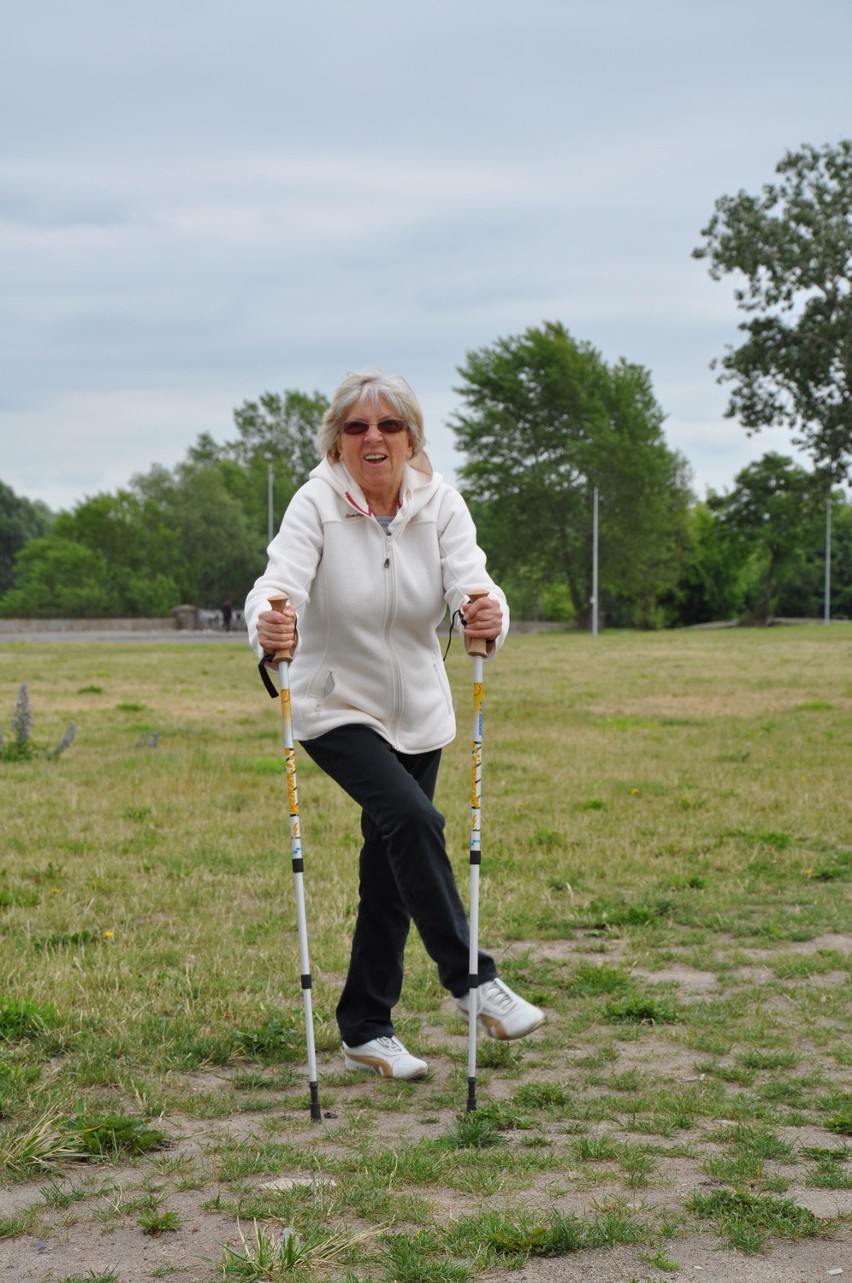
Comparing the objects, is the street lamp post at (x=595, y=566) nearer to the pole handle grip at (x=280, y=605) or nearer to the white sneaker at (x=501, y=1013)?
the white sneaker at (x=501, y=1013)

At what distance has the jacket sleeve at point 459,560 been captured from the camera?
492 cm

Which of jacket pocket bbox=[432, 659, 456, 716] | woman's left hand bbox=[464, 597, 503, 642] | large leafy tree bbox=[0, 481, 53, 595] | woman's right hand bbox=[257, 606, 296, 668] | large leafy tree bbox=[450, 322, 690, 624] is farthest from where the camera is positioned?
large leafy tree bbox=[0, 481, 53, 595]

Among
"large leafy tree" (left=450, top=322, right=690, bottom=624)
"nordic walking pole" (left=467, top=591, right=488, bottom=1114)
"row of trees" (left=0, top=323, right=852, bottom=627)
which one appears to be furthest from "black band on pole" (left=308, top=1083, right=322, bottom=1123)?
"large leafy tree" (left=450, top=322, right=690, bottom=624)

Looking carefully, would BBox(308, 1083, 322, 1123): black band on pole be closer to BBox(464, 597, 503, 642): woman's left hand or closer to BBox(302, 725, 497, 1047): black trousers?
BBox(302, 725, 497, 1047): black trousers

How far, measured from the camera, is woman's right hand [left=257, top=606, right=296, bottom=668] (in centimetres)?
460

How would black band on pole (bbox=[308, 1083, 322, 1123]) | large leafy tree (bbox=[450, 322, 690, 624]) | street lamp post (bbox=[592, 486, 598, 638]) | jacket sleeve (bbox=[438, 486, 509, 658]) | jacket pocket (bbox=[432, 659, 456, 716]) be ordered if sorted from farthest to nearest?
1. large leafy tree (bbox=[450, 322, 690, 624])
2. street lamp post (bbox=[592, 486, 598, 638])
3. jacket pocket (bbox=[432, 659, 456, 716])
4. jacket sleeve (bbox=[438, 486, 509, 658])
5. black band on pole (bbox=[308, 1083, 322, 1123])

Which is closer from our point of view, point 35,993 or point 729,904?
point 35,993

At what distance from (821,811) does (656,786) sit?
1686 millimetres

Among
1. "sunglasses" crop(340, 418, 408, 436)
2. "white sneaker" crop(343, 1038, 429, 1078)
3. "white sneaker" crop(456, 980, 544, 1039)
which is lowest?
"white sneaker" crop(343, 1038, 429, 1078)

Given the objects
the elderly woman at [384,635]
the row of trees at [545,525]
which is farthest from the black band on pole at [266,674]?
the row of trees at [545,525]

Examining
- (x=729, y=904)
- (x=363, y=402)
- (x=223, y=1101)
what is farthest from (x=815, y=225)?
(x=223, y=1101)

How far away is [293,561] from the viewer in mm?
4754

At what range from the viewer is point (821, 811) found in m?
10.5

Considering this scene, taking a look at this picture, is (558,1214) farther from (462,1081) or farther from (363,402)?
(363,402)
